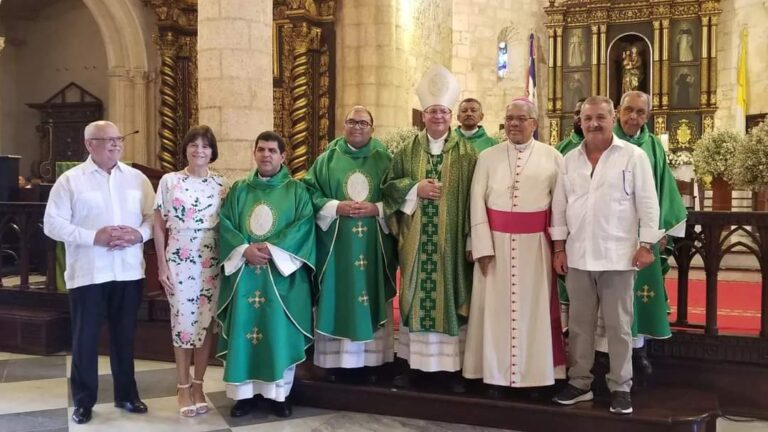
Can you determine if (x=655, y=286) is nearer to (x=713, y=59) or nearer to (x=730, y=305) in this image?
(x=730, y=305)

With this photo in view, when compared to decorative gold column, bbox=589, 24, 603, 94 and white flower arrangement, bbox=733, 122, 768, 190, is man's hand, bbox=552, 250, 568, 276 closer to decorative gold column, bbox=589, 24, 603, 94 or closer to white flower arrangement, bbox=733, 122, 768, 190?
white flower arrangement, bbox=733, 122, 768, 190

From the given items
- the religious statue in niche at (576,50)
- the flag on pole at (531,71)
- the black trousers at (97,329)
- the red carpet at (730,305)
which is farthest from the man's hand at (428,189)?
the religious statue in niche at (576,50)

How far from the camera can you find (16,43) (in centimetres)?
1323

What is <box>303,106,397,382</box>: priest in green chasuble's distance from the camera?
419cm

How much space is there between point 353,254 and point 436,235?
489 millimetres

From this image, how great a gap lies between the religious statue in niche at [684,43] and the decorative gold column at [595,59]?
4.79 ft

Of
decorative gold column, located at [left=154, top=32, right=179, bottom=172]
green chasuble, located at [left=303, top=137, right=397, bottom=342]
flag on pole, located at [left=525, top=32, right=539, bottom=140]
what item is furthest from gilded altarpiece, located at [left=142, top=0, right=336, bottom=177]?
flag on pole, located at [left=525, top=32, right=539, bottom=140]

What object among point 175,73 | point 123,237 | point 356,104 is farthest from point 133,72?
point 123,237

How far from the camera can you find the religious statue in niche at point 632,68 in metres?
14.5

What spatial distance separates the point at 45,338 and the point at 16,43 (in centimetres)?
952

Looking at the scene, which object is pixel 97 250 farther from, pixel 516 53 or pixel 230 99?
pixel 516 53

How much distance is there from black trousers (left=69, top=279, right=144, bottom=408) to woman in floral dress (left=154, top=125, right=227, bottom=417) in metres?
0.26

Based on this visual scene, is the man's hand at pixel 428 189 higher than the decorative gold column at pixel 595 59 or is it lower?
lower

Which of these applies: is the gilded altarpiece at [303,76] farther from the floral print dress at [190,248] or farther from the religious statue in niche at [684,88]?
Answer: the religious statue in niche at [684,88]
